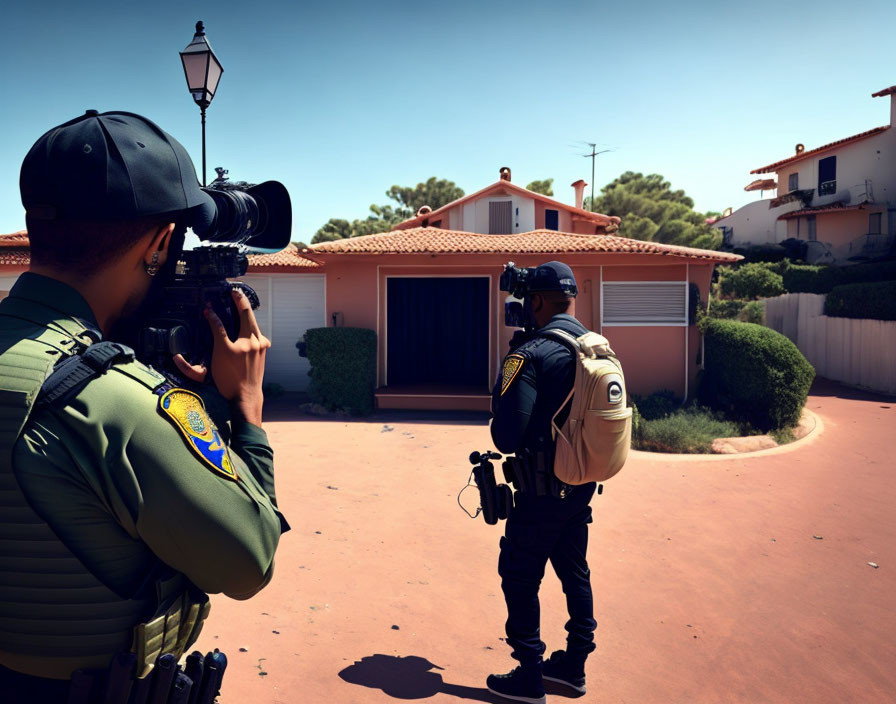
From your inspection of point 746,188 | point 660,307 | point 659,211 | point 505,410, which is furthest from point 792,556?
point 746,188

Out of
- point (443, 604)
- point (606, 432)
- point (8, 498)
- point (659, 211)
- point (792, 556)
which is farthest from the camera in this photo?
point (659, 211)

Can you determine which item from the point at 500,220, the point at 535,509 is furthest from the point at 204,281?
the point at 500,220

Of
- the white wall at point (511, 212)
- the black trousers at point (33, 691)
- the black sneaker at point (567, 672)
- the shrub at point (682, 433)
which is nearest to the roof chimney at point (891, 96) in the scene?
the white wall at point (511, 212)

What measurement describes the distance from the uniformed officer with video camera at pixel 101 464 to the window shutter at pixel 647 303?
11.7 metres

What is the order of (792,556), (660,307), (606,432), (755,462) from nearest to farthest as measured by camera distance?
(606,432) → (792,556) → (755,462) → (660,307)

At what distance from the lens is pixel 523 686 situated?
3127 millimetres

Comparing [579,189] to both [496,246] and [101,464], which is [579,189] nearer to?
[496,246]

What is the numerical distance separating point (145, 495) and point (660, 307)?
40.3 feet

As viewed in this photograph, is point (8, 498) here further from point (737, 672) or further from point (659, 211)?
point (659, 211)

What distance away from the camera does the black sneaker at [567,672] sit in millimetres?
3281

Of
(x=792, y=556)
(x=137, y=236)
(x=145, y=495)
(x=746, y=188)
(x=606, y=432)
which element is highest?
(x=746, y=188)

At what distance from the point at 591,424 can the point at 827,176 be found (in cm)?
3681

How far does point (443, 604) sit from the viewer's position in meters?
4.27

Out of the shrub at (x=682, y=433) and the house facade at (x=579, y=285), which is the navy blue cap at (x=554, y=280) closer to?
the shrub at (x=682, y=433)
